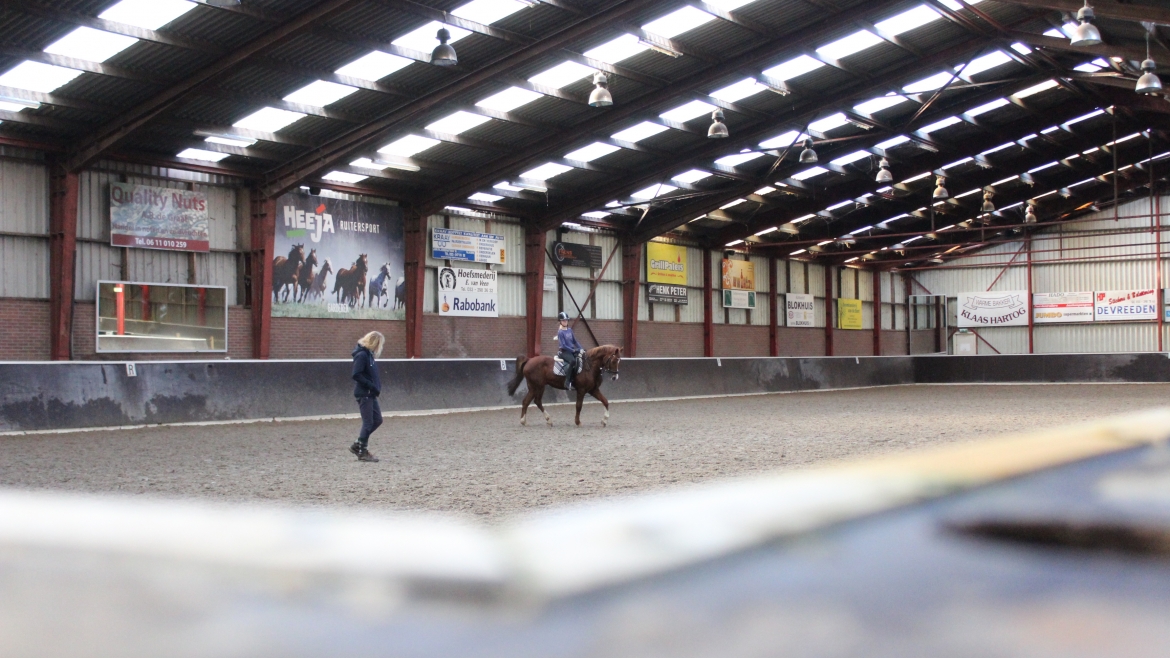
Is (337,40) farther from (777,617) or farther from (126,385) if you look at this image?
(777,617)

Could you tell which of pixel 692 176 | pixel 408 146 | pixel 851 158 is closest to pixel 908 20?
pixel 692 176

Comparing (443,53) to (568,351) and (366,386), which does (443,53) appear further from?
(366,386)

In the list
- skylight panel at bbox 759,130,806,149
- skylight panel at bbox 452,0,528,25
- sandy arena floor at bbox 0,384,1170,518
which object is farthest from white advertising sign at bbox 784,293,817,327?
skylight panel at bbox 452,0,528,25

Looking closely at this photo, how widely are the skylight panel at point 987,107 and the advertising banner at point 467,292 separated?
13.9m

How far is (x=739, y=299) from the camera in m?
35.0

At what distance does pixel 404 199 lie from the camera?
23859 millimetres

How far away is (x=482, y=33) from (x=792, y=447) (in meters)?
9.25

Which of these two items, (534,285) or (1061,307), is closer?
(534,285)

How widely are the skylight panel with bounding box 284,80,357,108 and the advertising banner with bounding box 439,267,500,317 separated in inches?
285

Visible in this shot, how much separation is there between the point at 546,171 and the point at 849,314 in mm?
21199

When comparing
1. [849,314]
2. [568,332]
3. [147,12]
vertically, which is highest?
[147,12]

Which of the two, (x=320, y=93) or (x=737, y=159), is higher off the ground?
(x=737, y=159)

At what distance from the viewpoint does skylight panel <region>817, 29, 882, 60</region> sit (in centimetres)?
1948

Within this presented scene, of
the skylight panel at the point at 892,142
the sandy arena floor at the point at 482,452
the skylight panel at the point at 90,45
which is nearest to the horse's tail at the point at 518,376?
the sandy arena floor at the point at 482,452
